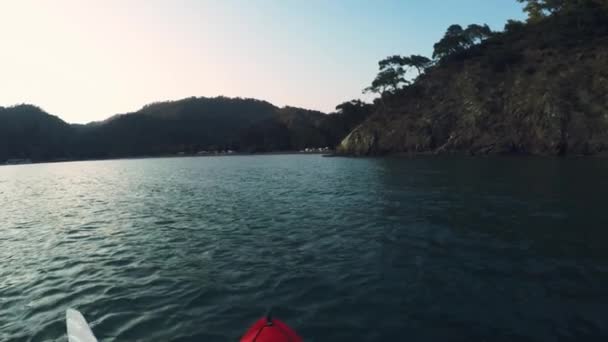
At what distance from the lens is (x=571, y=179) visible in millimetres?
32000

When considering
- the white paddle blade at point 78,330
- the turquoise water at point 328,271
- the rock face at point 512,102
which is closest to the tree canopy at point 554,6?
the rock face at point 512,102

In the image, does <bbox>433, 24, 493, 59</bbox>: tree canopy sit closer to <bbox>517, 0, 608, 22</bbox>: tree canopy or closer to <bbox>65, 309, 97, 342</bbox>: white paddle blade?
<bbox>517, 0, 608, 22</bbox>: tree canopy

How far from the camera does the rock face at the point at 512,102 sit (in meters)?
64.5

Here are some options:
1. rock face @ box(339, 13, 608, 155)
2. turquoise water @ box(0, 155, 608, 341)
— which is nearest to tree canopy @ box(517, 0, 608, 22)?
rock face @ box(339, 13, 608, 155)

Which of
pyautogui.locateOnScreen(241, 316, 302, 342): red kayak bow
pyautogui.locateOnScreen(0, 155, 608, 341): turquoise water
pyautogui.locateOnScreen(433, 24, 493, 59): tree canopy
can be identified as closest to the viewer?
pyautogui.locateOnScreen(241, 316, 302, 342): red kayak bow

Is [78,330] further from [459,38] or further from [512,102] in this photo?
[459,38]

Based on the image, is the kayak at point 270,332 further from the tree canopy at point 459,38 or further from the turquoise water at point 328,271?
the tree canopy at point 459,38

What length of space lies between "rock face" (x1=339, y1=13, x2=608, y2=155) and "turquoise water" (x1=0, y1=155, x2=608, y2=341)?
175 feet

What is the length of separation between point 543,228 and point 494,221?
95.6 inches

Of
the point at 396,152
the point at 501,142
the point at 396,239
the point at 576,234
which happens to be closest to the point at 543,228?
the point at 576,234

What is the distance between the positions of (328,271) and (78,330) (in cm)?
807

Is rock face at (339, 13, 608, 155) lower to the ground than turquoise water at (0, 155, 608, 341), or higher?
higher

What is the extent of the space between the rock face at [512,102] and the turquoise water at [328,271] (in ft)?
175

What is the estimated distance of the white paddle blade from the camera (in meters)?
7.69
